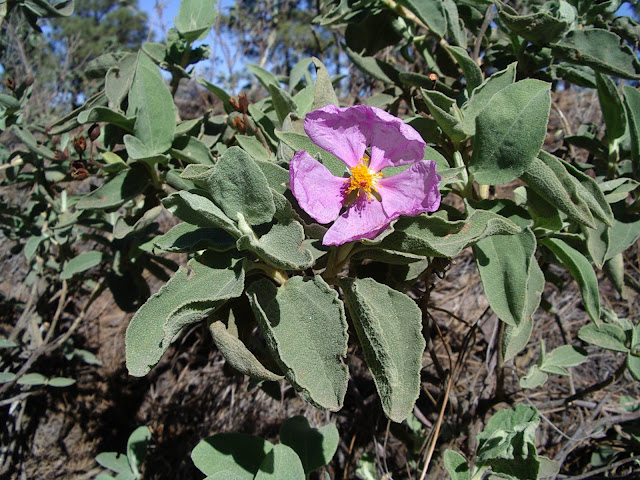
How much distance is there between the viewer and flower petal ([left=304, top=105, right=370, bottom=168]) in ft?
3.52

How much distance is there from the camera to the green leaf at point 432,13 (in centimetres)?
165

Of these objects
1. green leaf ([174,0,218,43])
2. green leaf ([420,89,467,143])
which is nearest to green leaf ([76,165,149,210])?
green leaf ([174,0,218,43])

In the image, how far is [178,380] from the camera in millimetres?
2617

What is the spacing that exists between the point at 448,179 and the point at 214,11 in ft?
3.83

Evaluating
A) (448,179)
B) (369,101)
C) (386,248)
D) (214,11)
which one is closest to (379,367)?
(386,248)

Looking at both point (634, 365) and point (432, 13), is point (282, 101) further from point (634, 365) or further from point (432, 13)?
point (634, 365)

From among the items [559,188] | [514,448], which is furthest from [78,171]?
[514,448]

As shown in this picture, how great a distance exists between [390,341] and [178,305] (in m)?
0.46

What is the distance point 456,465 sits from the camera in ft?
4.47

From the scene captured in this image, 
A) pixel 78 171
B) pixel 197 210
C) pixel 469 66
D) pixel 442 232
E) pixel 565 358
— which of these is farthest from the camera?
pixel 565 358

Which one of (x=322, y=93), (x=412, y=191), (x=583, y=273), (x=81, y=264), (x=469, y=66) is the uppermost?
(x=322, y=93)

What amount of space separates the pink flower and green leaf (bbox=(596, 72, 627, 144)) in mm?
792

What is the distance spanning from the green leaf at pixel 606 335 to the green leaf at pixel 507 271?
57 centimetres

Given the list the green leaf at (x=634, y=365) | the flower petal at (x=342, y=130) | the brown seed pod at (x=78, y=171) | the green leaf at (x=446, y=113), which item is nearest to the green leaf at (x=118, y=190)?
the brown seed pod at (x=78, y=171)
